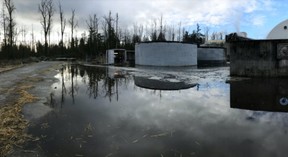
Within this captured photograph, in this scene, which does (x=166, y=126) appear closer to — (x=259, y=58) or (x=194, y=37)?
(x=259, y=58)

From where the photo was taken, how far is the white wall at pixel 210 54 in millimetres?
46938

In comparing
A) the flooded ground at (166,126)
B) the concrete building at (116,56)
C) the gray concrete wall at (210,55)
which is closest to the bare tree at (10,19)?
the concrete building at (116,56)

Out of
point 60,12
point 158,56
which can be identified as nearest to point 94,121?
point 158,56

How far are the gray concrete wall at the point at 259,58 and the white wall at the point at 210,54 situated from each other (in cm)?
2941

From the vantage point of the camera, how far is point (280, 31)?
1469 inches

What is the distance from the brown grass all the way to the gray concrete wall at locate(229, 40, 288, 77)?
12.9 m

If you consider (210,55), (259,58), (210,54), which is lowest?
(259,58)

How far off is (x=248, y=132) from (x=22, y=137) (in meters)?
4.50

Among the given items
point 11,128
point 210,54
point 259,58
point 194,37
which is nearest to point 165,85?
point 259,58

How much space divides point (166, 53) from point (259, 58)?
718 inches

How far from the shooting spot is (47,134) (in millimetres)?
5836

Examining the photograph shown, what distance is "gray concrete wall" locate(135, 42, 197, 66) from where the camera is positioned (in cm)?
3403

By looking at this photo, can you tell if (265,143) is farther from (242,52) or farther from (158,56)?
(158,56)

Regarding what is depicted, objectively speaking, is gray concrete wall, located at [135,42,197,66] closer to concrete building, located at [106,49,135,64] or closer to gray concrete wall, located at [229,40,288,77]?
concrete building, located at [106,49,135,64]
